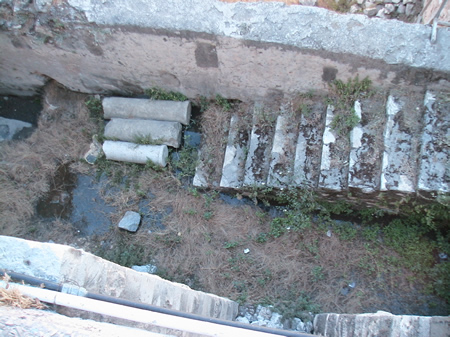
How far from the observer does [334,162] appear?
3.82m

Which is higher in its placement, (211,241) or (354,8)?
(354,8)

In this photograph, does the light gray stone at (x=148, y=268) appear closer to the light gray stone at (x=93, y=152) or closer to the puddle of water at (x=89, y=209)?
the puddle of water at (x=89, y=209)

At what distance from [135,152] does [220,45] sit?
1677 mm

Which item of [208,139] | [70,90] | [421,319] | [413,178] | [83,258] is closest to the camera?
[83,258]

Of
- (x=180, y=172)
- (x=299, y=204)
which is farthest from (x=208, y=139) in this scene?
(x=299, y=204)

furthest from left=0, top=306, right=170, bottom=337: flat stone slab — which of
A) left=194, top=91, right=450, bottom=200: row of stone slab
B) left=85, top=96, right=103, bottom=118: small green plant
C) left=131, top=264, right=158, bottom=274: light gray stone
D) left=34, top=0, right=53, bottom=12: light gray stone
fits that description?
left=85, top=96, right=103, bottom=118: small green plant

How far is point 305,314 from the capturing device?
3824 mm

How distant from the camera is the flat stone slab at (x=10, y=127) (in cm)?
519

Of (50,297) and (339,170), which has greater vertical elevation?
(339,170)

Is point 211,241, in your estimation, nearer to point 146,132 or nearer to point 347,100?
point 146,132

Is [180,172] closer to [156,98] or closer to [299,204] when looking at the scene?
[156,98]

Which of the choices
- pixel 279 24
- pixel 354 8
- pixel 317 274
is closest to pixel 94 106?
pixel 279 24

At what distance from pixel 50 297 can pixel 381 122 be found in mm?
3218

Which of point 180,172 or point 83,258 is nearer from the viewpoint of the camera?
point 83,258
